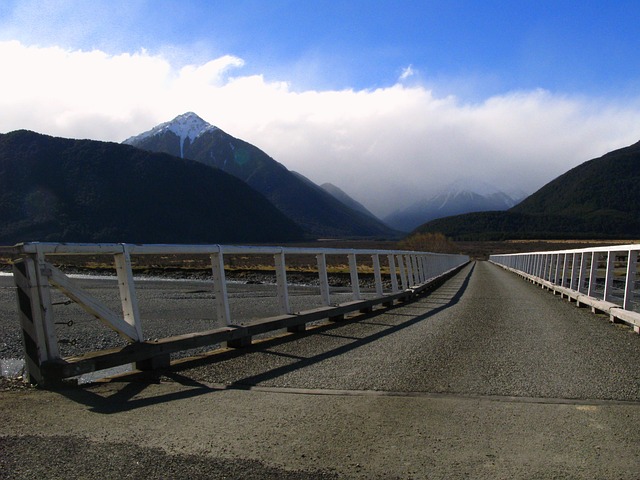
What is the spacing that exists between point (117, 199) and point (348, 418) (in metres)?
158

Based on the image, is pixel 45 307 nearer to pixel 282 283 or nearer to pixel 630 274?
pixel 282 283

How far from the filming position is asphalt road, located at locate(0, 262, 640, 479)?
303 centimetres

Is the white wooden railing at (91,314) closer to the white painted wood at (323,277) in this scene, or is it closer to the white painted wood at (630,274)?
the white painted wood at (323,277)

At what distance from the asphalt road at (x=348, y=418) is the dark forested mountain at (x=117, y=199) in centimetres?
12456

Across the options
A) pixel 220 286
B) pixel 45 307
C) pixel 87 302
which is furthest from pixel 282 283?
pixel 45 307

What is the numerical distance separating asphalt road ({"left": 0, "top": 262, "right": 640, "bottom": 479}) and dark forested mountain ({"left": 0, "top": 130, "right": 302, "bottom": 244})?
409 feet

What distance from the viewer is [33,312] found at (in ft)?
14.9

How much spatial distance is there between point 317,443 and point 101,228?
470 feet

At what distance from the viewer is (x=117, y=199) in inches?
5979

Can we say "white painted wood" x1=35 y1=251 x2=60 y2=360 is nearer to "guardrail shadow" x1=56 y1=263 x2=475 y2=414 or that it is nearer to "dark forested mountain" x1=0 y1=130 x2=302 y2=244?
"guardrail shadow" x1=56 y1=263 x2=475 y2=414

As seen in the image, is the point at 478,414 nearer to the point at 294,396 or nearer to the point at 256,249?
the point at 294,396

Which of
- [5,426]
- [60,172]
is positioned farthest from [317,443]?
[60,172]

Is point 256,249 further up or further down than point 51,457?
further up

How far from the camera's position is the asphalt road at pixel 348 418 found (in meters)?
3.03
